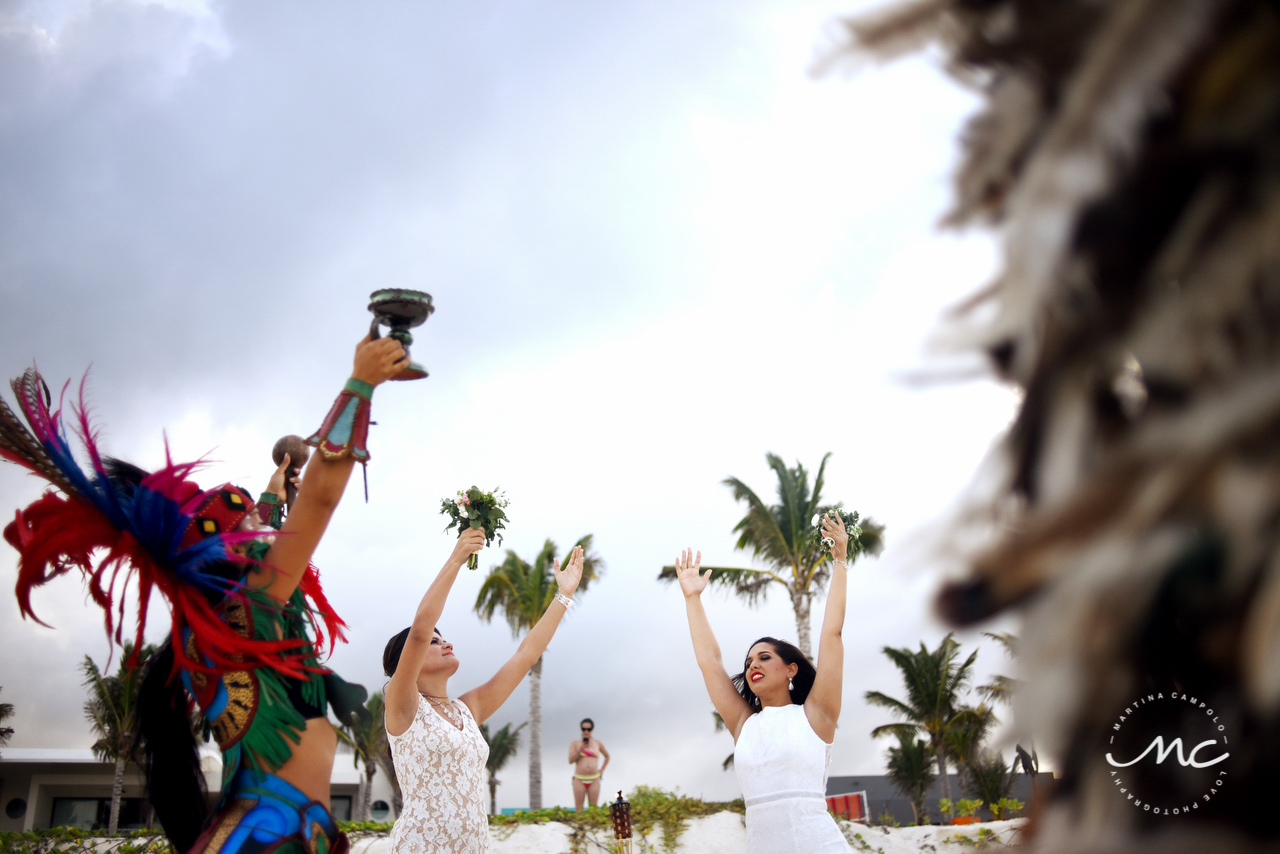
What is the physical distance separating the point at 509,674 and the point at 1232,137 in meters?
4.44

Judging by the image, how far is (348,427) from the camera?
247cm

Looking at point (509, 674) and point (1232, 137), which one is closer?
point (1232, 137)

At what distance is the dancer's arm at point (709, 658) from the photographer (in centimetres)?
495

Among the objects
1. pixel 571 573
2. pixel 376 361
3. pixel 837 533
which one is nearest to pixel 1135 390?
pixel 376 361

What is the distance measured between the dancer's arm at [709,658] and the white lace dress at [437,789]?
146 cm

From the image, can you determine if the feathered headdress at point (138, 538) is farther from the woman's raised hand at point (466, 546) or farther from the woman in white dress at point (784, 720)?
the woman in white dress at point (784, 720)

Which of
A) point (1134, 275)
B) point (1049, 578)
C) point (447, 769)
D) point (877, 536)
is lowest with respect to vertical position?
point (447, 769)

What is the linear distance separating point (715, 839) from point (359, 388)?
35.7 ft

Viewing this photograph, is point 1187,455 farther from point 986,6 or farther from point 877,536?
point 877,536

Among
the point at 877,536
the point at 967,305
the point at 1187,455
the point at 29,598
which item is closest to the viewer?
the point at 1187,455

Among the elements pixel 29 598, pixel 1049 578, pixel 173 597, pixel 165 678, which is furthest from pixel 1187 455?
pixel 29 598

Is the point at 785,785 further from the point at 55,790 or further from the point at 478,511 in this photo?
the point at 55,790

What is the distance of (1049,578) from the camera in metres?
0.69

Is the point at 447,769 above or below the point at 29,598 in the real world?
below
